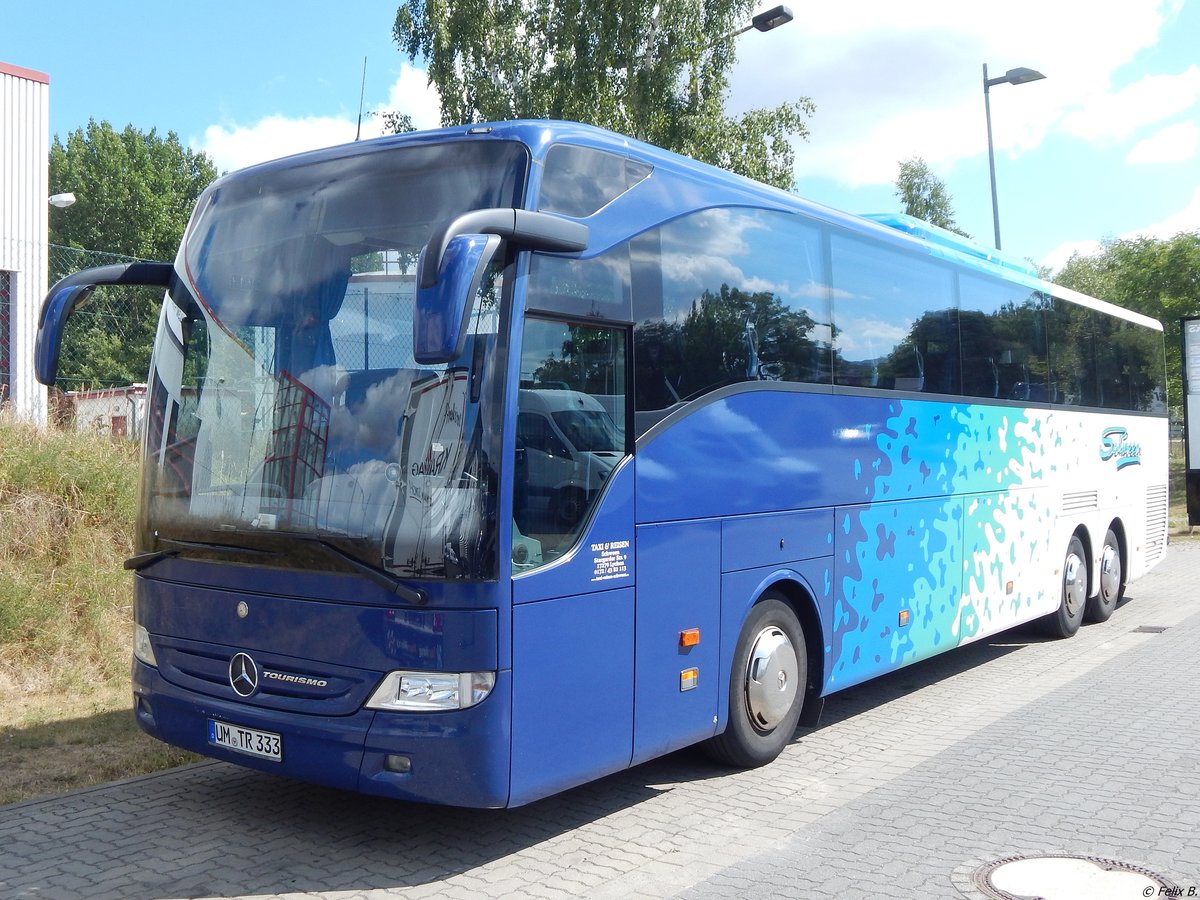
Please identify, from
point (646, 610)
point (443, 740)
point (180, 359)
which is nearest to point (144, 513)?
point (180, 359)

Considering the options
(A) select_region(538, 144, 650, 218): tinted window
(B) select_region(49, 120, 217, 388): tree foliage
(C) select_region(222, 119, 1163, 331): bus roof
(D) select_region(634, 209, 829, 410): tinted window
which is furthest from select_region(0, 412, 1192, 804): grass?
(B) select_region(49, 120, 217, 388): tree foliage

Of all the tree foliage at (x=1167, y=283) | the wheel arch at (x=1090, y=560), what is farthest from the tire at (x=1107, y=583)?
the tree foliage at (x=1167, y=283)

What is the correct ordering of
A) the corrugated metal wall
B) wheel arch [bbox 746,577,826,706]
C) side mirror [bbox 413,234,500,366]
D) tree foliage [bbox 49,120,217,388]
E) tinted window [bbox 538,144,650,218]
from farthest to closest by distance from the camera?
tree foliage [bbox 49,120,217,388]
the corrugated metal wall
wheel arch [bbox 746,577,826,706]
tinted window [bbox 538,144,650,218]
side mirror [bbox 413,234,500,366]

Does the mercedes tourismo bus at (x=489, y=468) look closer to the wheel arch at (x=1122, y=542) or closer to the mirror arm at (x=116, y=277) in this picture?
the mirror arm at (x=116, y=277)

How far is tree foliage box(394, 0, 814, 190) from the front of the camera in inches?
955

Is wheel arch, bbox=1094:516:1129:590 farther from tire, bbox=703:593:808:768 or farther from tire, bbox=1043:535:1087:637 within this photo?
tire, bbox=703:593:808:768

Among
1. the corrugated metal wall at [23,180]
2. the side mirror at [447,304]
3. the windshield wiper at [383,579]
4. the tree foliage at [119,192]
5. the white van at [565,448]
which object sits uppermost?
the tree foliage at [119,192]

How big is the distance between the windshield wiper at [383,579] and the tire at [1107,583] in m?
9.92

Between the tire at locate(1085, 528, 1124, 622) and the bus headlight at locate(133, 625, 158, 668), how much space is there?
10.2 metres

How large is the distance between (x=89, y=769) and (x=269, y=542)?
2.54 m

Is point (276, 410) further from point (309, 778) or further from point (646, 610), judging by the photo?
point (646, 610)

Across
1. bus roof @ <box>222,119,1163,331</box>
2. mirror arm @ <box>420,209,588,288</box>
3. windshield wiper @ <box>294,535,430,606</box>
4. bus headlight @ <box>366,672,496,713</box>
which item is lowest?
bus headlight @ <box>366,672,496,713</box>

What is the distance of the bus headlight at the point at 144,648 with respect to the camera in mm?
5934

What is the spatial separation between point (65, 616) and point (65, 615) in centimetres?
1
